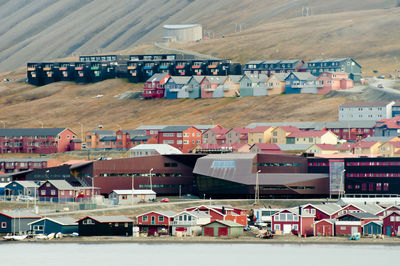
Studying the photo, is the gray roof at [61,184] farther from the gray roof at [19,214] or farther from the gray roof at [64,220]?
the gray roof at [64,220]

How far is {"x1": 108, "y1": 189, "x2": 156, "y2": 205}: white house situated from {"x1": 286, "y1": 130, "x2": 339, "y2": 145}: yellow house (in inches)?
1669

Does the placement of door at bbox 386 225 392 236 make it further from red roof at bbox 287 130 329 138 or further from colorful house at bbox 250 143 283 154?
red roof at bbox 287 130 329 138

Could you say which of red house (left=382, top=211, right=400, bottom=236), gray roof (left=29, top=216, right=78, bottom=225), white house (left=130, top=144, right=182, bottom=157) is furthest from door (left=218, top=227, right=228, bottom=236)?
white house (left=130, top=144, right=182, bottom=157)

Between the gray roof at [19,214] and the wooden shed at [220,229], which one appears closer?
the wooden shed at [220,229]

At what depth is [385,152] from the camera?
549 feet

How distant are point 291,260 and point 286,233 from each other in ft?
52.1

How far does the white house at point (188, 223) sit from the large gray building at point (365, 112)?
82.9m

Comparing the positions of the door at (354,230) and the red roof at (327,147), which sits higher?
the red roof at (327,147)

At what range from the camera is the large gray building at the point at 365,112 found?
197m

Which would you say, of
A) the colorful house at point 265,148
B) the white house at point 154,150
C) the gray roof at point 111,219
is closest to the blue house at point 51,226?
Result: the gray roof at point 111,219

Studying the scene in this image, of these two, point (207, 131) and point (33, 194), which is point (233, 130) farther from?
point (33, 194)

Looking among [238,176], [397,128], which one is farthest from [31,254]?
[397,128]

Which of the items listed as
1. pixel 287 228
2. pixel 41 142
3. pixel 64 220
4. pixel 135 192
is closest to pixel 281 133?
pixel 41 142

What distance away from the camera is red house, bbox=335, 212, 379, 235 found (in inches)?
4585
